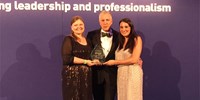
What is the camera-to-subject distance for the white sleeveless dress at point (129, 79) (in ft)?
15.1

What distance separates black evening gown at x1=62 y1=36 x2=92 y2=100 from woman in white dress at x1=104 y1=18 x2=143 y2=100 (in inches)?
13.1

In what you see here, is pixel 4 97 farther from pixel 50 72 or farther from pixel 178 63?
pixel 178 63

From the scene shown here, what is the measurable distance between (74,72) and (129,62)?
714 millimetres

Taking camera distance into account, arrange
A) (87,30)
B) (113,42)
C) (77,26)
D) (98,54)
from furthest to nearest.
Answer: (87,30) → (113,42) → (98,54) → (77,26)

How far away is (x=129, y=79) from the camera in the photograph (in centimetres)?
461

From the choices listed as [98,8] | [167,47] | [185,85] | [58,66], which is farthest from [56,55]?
[185,85]

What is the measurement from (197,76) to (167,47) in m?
0.73

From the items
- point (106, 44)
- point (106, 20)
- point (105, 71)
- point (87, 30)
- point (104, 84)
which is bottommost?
point (104, 84)

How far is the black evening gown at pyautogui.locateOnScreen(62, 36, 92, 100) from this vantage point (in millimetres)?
4465

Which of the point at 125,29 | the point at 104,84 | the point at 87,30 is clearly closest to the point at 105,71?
the point at 104,84

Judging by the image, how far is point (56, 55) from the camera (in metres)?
5.55

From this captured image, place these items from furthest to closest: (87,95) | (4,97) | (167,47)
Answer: (167,47) < (4,97) < (87,95)

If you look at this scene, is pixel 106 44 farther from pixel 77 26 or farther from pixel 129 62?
pixel 77 26

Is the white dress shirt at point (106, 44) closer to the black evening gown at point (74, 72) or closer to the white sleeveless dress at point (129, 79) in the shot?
the white sleeveless dress at point (129, 79)
